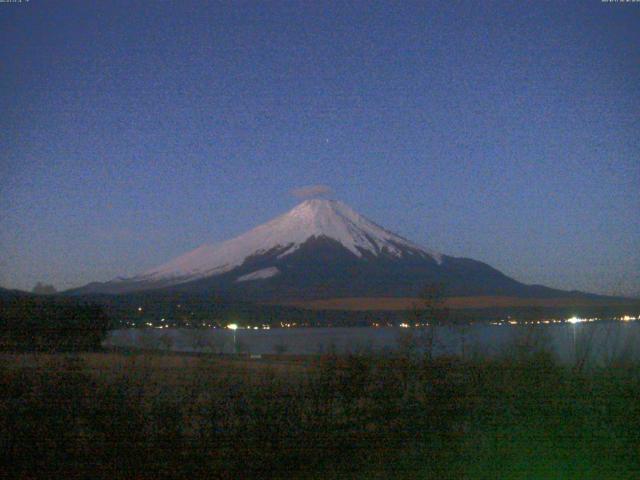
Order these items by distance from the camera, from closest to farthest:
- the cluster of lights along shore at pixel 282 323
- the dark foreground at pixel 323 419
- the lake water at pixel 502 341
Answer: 1. the dark foreground at pixel 323 419
2. the lake water at pixel 502 341
3. the cluster of lights along shore at pixel 282 323

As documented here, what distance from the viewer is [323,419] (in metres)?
8.30

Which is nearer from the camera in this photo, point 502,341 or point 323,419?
point 323,419

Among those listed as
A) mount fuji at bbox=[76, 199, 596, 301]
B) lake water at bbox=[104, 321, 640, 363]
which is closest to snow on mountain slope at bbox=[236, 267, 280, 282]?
mount fuji at bbox=[76, 199, 596, 301]

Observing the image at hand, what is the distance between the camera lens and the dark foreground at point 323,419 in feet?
23.7

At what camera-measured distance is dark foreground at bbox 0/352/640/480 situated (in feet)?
23.7

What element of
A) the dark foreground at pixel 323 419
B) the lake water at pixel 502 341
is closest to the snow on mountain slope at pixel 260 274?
the lake water at pixel 502 341

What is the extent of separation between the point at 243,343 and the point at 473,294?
12.9m

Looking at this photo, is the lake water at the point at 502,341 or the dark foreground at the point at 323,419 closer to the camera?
the dark foreground at the point at 323,419

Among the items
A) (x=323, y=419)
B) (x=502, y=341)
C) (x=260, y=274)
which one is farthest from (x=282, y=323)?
(x=260, y=274)

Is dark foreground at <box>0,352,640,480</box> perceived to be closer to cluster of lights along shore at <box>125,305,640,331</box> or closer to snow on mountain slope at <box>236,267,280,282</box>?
cluster of lights along shore at <box>125,305,640,331</box>

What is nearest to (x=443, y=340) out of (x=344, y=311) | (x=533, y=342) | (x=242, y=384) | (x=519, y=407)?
(x=533, y=342)

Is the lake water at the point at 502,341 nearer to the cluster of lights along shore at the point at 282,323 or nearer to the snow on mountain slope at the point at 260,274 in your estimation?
the cluster of lights along shore at the point at 282,323

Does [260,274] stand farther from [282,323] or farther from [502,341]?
[502,341]

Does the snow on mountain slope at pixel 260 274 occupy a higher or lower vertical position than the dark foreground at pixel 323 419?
higher
